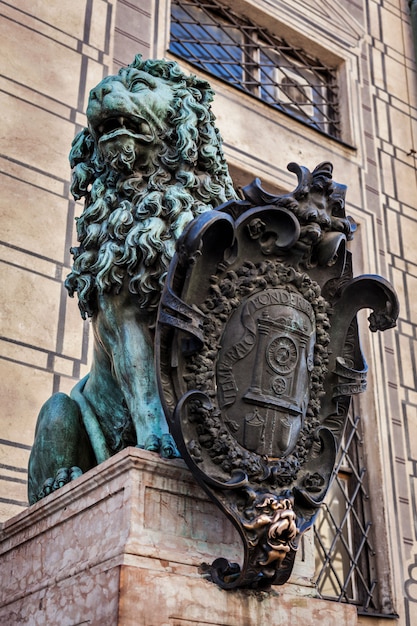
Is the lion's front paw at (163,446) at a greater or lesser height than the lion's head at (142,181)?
lesser

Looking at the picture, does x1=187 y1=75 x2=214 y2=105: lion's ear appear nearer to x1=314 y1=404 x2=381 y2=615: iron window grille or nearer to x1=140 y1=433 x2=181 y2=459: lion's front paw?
x1=140 y1=433 x2=181 y2=459: lion's front paw

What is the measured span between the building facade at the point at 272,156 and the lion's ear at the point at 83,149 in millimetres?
1809

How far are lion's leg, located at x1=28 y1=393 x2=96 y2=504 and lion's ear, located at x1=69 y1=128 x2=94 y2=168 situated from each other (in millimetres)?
795

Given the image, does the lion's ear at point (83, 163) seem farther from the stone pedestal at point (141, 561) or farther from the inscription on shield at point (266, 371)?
the stone pedestal at point (141, 561)

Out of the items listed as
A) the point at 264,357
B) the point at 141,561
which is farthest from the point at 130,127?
the point at 141,561

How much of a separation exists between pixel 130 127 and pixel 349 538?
4.22 meters

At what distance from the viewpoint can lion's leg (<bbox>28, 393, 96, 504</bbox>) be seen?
113 inches

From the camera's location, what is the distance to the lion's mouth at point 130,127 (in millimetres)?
2879

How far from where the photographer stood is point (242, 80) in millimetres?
7348

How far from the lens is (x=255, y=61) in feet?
24.7

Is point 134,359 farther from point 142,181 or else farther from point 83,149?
point 83,149

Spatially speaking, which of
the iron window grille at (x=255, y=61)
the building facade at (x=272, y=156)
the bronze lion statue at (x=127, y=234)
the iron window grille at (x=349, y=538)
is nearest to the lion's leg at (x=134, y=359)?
the bronze lion statue at (x=127, y=234)

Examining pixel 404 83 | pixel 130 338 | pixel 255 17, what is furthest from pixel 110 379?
pixel 404 83

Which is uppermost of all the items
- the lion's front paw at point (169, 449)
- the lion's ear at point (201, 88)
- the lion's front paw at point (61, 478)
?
the lion's ear at point (201, 88)
